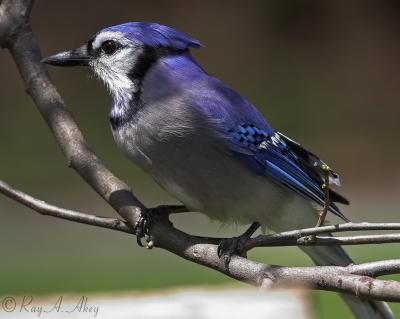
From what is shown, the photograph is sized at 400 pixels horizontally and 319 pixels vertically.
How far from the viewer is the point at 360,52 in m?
7.31

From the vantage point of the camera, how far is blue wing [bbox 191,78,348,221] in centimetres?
240

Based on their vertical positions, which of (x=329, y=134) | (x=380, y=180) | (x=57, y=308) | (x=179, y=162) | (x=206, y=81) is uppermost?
(x=329, y=134)

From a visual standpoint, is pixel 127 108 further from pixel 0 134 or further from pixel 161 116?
pixel 0 134

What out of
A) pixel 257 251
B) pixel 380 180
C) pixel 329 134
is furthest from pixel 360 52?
pixel 257 251

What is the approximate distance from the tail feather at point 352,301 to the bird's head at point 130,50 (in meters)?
0.58

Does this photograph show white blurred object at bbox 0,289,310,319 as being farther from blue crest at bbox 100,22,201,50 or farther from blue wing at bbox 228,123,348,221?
blue crest at bbox 100,22,201,50

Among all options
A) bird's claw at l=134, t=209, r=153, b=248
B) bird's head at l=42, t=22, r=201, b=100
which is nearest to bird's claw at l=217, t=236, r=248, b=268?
bird's claw at l=134, t=209, r=153, b=248

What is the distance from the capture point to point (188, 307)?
1.98 m

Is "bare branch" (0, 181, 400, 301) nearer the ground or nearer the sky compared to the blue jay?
nearer the ground

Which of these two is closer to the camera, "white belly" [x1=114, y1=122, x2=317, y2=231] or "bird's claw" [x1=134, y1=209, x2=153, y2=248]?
"bird's claw" [x1=134, y1=209, x2=153, y2=248]

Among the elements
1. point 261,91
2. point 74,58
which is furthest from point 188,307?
point 261,91

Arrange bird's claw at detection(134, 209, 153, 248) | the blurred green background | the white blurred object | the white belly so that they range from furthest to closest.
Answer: the blurred green background → the white belly → bird's claw at detection(134, 209, 153, 248) → the white blurred object

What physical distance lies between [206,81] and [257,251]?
2040 mm

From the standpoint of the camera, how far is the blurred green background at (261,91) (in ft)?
18.6
